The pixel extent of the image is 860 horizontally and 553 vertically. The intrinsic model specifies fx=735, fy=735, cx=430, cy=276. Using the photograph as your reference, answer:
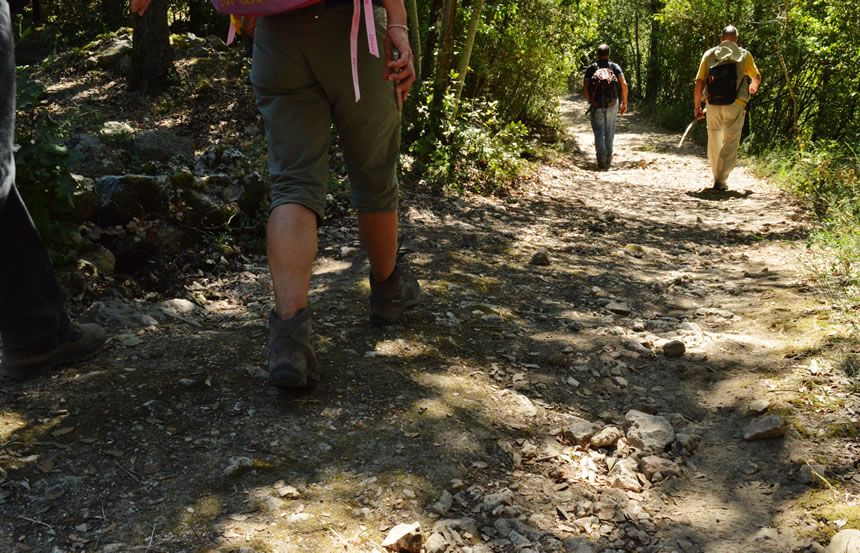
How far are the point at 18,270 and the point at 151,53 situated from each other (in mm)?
8220

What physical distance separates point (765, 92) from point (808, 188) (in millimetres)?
7262

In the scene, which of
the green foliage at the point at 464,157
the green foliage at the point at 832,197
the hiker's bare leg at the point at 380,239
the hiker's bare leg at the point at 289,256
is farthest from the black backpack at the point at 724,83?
the hiker's bare leg at the point at 289,256

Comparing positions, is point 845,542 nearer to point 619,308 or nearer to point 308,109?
point 308,109

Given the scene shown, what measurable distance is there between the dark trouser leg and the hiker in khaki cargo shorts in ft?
1.73

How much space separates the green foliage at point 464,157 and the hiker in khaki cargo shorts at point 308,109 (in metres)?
4.93

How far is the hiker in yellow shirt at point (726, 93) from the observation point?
358 inches

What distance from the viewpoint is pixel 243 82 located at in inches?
406

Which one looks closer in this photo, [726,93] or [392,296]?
[392,296]

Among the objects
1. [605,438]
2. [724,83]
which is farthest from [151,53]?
[605,438]

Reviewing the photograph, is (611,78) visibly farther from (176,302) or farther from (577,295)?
(176,302)

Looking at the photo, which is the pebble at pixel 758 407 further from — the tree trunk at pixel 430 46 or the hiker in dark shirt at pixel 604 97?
the hiker in dark shirt at pixel 604 97

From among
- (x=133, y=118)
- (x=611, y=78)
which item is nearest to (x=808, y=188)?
(x=611, y=78)

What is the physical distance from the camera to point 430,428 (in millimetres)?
2660

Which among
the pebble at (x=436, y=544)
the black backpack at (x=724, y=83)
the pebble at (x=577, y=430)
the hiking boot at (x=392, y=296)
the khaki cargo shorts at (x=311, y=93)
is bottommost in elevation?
the pebble at (x=577, y=430)
